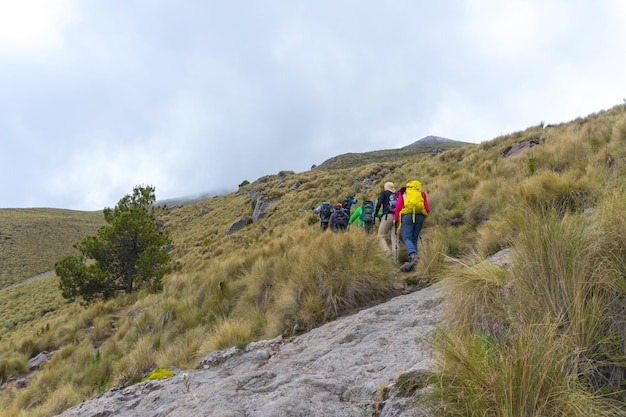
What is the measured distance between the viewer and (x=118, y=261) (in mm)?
18031

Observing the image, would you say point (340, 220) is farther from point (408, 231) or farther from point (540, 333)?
point (540, 333)

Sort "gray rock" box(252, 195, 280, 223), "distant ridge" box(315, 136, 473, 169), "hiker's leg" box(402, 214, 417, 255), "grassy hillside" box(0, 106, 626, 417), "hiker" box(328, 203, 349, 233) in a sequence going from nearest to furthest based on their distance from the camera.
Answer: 1. "grassy hillside" box(0, 106, 626, 417)
2. "hiker's leg" box(402, 214, 417, 255)
3. "hiker" box(328, 203, 349, 233)
4. "gray rock" box(252, 195, 280, 223)
5. "distant ridge" box(315, 136, 473, 169)

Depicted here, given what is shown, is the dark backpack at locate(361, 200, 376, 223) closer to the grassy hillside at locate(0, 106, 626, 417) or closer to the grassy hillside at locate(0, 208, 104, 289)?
the grassy hillside at locate(0, 106, 626, 417)

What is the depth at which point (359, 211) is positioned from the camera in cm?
1069

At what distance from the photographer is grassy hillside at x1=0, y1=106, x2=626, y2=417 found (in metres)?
1.81

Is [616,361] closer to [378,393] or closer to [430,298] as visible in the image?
[378,393]

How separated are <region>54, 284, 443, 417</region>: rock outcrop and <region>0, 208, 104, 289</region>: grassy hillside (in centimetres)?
5824

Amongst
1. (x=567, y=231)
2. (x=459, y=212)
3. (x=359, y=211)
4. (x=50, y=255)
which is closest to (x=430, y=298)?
(x=567, y=231)

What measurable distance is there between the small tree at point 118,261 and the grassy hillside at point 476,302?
2.69 meters

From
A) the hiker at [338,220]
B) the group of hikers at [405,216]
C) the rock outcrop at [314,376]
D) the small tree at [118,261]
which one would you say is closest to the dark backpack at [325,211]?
the hiker at [338,220]

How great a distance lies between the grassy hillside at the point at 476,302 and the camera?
181 centimetres

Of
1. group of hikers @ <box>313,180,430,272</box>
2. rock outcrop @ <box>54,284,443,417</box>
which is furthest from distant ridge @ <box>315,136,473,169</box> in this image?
rock outcrop @ <box>54,284,443,417</box>

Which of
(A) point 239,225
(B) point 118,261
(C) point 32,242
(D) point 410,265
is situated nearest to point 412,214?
(D) point 410,265

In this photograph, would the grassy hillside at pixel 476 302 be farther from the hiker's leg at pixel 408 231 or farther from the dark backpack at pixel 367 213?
the dark backpack at pixel 367 213
